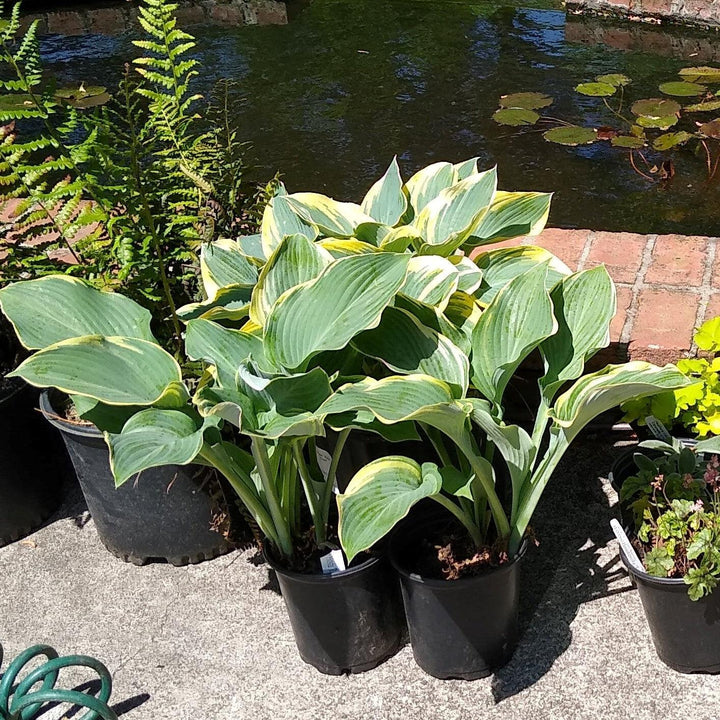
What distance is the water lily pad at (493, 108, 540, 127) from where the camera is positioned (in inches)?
183

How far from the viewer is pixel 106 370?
5.54 feet

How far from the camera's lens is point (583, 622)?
2164 mm

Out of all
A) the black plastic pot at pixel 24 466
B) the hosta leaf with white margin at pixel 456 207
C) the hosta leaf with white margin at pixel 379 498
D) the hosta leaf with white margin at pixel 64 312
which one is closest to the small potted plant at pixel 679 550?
the hosta leaf with white margin at pixel 379 498

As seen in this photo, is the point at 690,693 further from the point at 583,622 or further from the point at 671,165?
the point at 671,165

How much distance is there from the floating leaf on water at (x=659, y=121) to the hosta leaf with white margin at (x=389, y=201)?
2.73 metres

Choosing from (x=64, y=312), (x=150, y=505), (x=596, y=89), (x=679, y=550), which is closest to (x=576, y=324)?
(x=679, y=550)

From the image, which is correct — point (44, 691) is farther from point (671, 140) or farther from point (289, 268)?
point (671, 140)

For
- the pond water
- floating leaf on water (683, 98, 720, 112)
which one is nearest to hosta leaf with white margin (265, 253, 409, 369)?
the pond water

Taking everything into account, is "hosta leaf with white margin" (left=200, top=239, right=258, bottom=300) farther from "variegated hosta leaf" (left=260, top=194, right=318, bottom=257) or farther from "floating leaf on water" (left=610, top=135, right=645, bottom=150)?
"floating leaf on water" (left=610, top=135, right=645, bottom=150)

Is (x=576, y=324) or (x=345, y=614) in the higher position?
(x=576, y=324)

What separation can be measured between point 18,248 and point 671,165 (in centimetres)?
304

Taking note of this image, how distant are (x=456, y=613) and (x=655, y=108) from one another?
11.5ft

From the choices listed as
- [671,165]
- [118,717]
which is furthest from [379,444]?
[671,165]

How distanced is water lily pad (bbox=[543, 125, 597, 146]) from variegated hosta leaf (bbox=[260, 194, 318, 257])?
2.67 metres
